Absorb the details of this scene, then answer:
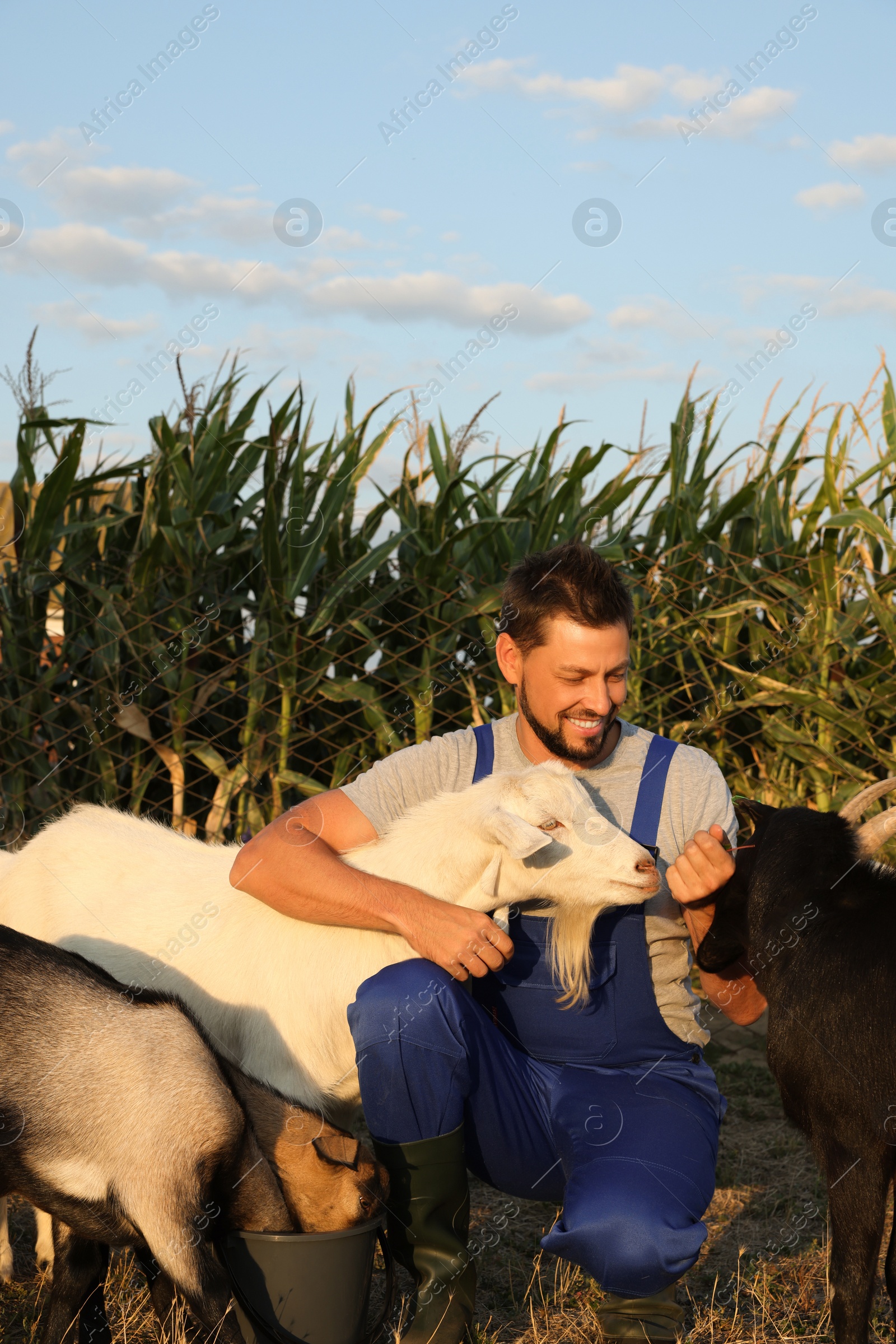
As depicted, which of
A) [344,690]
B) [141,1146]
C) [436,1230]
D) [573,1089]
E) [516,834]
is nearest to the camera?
[141,1146]

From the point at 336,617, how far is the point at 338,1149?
10.6 feet

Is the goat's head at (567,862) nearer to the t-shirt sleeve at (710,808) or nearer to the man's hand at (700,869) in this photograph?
the man's hand at (700,869)

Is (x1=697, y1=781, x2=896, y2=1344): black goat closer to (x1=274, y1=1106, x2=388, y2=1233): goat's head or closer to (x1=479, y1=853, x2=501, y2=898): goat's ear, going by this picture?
(x1=479, y1=853, x2=501, y2=898): goat's ear

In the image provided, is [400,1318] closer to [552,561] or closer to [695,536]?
[552,561]

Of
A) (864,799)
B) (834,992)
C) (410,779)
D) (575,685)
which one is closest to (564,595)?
(575,685)

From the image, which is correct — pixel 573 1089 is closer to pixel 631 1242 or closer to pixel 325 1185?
pixel 631 1242

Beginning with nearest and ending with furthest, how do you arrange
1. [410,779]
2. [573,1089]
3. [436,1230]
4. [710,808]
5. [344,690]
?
[436,1230], [573,1089], [710,808], [410,779], [344,690]

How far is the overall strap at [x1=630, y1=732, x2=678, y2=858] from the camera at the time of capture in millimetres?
2723

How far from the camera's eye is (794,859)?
257 cm

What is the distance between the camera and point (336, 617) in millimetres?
5270

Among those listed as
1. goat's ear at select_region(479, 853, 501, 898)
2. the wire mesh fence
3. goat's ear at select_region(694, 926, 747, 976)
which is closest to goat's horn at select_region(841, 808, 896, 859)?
goat's ear at select_region(694, 926, 747, 976)

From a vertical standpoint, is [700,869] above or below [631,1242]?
above

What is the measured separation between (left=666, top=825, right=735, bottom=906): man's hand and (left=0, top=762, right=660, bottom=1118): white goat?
0.08 metres

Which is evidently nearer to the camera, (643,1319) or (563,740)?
(643,1319)
